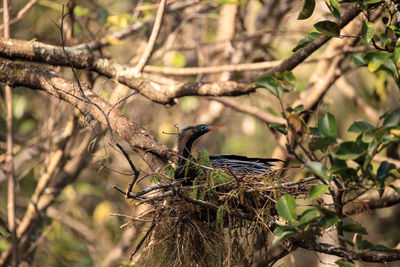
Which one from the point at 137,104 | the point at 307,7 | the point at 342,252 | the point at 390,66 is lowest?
the point at 137,104

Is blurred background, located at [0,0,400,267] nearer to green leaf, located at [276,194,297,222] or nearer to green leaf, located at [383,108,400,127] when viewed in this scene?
green leaf, located at [276,194,297,222]

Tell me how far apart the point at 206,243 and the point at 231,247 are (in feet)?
0.77

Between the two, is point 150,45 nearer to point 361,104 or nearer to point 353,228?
point 353,228

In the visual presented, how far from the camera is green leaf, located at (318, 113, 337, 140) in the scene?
2016 millimetres

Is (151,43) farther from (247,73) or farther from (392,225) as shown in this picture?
(392,225)

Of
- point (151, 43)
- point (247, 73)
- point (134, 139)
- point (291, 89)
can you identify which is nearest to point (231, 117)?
point (247, 73)

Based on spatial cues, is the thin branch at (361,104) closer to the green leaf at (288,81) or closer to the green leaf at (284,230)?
the green leaf at (288,81)

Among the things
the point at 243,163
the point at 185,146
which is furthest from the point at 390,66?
the point at 185,146

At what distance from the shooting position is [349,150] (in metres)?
2.00

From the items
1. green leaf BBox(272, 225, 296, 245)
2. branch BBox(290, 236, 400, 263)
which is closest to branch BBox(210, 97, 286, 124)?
branch BBox(290, 236, 400, 263)

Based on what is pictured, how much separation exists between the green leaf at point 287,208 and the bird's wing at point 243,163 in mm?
1404

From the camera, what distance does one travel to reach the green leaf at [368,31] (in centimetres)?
240

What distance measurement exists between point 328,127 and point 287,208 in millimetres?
394

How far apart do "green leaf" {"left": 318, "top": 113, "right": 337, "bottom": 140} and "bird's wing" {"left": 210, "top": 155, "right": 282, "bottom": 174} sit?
5.05 ft
